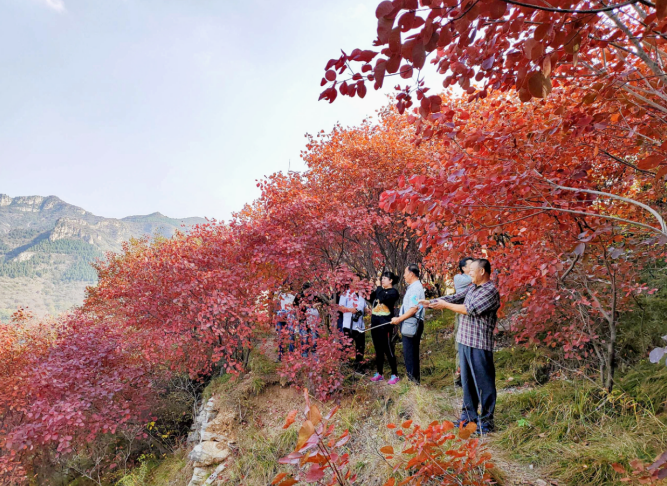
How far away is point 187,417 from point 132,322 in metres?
2.67

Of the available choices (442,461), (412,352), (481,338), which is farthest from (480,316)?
(412,352)

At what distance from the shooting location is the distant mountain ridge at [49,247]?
11512 cm

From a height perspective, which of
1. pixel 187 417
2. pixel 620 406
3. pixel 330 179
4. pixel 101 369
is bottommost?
pixel 187 417

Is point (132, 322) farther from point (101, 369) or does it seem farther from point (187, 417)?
point (187, 417)

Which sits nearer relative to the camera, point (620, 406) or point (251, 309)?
point (620, 406)

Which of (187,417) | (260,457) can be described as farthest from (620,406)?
(187,417)

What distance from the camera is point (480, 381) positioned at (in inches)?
134

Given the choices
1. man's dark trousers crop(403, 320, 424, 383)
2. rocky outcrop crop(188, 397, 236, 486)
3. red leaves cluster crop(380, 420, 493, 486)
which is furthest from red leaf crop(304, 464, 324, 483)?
rocky outcrop crop(188, 397, 236, 486)

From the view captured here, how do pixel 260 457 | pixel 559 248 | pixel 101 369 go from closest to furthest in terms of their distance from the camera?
pixel 559 248 → pixel 260 457 → pixel 101 369

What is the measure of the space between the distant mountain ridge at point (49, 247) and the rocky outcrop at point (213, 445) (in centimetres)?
10055

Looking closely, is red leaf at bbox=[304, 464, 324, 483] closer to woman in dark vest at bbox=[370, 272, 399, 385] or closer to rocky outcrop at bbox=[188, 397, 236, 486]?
woman in dark vest at bbox=[370, 272, 399, 385]

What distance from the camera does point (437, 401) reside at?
14.1 ft

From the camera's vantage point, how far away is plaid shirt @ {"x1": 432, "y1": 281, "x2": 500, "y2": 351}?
3.32 metres

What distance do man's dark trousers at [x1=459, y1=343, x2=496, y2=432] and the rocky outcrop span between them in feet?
11.3
